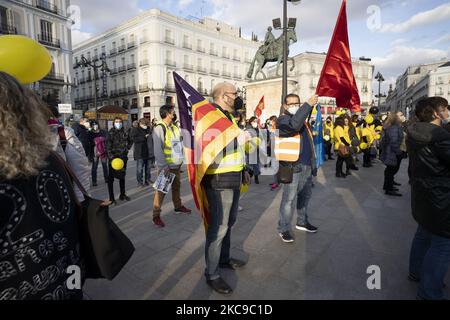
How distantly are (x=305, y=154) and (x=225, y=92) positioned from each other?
156cm

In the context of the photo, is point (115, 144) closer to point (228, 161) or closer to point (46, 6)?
point (228, 161)

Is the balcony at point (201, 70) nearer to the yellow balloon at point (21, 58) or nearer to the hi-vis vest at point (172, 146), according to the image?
the hi-vis vest at point (172, 146)

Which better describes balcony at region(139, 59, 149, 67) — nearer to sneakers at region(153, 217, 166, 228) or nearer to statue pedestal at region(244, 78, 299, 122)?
statue pedestal at region(244, 78, 299, 122)

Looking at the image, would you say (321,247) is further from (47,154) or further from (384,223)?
(47,154)

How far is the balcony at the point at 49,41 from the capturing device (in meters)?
26.0

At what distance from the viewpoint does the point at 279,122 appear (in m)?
3.50

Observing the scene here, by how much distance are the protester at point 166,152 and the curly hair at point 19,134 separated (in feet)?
10.3

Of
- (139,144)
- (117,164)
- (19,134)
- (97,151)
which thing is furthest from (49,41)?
(19,134)

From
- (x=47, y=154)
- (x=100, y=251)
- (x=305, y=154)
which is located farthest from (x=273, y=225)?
(x=47, y=154)

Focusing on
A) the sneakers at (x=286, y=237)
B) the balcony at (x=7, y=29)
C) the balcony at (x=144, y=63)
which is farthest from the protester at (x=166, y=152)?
the balcony at (x=144, y=63)

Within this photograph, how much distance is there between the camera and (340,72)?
12.1 feet

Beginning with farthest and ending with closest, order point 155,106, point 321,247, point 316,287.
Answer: point 155,106, point 321,247, point 316,287

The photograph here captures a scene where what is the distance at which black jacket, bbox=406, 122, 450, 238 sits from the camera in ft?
7.22
